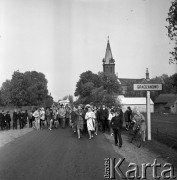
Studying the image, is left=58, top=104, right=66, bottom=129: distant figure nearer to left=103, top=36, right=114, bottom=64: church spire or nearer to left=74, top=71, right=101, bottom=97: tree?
left=74, top=71, right=101, bottom=97: tree

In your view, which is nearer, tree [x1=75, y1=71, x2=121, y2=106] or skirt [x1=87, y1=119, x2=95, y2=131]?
skirt [x1=87, y1=119, x2=95, y2=131]

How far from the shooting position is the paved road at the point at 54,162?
785cm

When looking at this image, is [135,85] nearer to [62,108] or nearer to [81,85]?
[62,108]

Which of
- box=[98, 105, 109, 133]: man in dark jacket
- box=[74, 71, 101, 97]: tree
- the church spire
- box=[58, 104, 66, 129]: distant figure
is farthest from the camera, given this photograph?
the church spire

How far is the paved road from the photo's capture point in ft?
25.8

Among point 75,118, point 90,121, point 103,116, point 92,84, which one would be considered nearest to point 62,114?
point 103,116

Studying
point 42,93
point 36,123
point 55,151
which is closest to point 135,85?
point 55,151

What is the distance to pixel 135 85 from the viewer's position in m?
14.9

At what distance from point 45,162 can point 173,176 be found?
384 cm

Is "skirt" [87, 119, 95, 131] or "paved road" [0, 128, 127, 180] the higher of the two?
"skirt" [87, 119, 95, 131]
